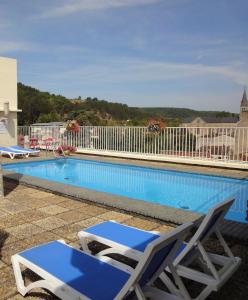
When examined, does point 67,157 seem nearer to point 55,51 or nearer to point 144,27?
point 144,27

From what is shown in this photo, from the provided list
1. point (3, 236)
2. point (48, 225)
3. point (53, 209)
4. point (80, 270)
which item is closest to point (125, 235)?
point (80, 270)

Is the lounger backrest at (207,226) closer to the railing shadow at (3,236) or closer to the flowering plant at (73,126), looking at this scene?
the railing shadow at (3,236)

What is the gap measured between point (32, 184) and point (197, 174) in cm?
476

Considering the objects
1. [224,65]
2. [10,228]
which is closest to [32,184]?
[10,228]

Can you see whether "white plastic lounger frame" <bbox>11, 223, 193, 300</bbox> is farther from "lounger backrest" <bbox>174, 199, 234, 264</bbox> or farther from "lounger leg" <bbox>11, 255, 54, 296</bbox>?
"lounger backrest" <bbox>174, 199, 234, 264</bbox>

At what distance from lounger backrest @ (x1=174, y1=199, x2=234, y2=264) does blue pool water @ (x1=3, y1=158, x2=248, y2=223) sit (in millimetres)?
3262

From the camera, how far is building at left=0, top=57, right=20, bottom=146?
14633 mm

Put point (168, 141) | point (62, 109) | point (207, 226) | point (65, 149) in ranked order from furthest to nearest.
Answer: point (62, 109), point (65, 149), point (168, 141), point (207, 226)

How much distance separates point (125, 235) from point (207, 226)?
3.28ft

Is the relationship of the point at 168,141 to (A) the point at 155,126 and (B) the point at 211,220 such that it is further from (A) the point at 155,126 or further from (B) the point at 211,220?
(B) the point at 211,220

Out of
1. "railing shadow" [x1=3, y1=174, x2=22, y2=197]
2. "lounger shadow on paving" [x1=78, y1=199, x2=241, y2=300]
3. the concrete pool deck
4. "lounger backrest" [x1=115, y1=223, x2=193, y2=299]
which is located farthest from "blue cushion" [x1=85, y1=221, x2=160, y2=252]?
"railing shadow" [x1=3, y1=174, x2=22, y2=197]

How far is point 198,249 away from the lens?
8.95 feet

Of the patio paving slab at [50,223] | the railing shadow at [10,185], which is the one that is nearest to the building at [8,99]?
the railing shadow at [10,185]

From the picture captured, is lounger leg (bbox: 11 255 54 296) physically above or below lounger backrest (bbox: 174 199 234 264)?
below
